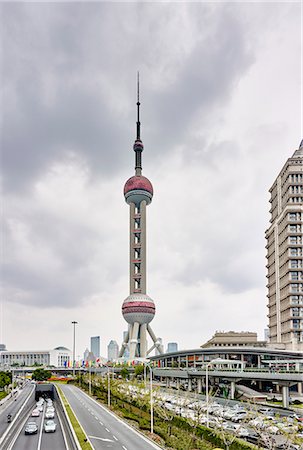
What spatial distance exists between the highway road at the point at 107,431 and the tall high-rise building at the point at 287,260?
71.0m

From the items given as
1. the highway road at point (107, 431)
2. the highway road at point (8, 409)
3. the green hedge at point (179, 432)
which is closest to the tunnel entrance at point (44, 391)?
the highway road at point (8, 409)

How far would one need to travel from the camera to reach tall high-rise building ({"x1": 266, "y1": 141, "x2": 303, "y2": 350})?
146 metres

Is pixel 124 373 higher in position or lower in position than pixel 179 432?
lower

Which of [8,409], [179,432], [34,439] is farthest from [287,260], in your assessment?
[34,439]

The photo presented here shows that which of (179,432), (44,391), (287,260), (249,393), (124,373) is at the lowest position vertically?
(124,373)

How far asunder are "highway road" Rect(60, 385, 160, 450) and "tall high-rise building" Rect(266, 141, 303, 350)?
7095 centimetres

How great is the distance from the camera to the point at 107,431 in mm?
66438

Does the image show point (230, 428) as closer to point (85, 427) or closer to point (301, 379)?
point (85, 427)

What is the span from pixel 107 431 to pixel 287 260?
96070 mm

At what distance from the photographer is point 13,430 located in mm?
72375

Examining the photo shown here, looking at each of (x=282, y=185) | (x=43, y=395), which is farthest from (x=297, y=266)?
(x=43, y=395)

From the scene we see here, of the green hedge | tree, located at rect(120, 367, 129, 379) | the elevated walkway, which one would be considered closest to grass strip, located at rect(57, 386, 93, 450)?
the green hedge

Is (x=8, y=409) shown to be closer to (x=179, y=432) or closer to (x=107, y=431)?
(x=107, y=431)

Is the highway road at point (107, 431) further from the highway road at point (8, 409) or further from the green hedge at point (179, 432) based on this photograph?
the highway road at point (8, 409)
